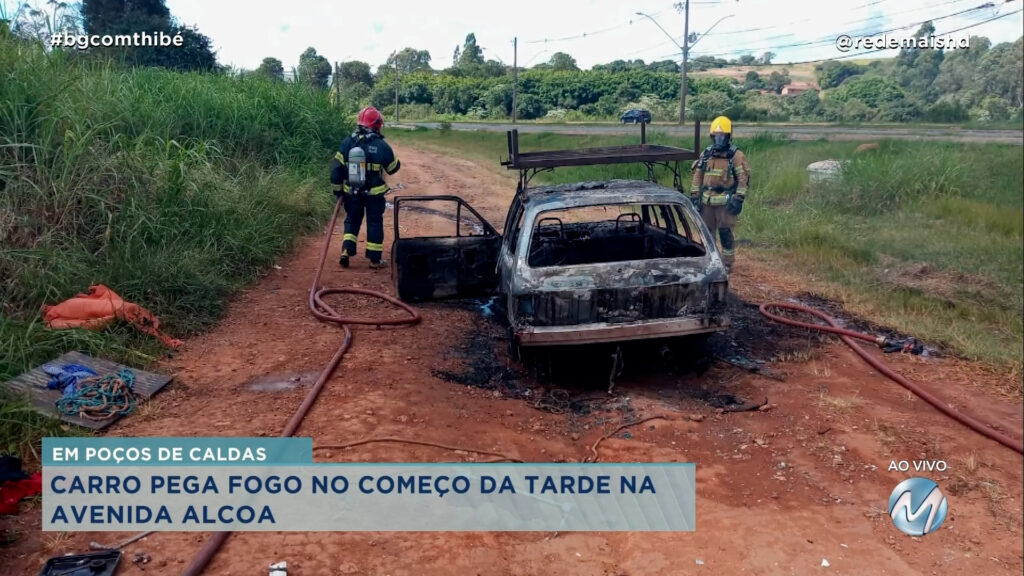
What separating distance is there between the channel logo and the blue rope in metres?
4.77

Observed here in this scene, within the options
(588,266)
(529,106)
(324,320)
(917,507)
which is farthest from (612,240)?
(529,106)

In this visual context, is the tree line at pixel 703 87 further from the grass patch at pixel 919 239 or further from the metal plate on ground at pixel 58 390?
the metal plate on ground at pixel 58 390

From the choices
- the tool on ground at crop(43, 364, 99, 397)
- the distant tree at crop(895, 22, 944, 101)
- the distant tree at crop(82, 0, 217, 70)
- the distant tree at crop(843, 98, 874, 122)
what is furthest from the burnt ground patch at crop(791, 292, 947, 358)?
the distant tree at crop(82, 0, 217, 70)

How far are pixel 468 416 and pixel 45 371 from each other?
2997 mm

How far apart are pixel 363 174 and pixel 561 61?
125ft

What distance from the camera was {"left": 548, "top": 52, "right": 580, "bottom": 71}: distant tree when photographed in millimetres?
44638

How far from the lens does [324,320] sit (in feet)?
23.9

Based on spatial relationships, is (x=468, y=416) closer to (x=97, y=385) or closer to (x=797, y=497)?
(x=797, y=497)

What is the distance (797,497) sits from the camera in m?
4.11

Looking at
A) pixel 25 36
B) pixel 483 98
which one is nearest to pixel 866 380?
pixel 25 36

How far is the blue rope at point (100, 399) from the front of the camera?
4996 mm

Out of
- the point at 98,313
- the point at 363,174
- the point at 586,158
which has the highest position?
the point at 586,158

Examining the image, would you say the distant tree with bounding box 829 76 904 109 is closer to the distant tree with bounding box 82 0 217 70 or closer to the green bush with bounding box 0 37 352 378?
the green bush with bounding box 0 37 352 378

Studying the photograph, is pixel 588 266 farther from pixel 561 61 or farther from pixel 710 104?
pixel 561 61
